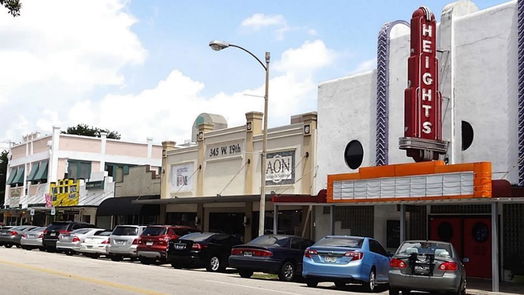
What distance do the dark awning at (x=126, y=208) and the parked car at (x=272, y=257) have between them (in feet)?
59.8

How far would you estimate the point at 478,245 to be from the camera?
73.4 ft

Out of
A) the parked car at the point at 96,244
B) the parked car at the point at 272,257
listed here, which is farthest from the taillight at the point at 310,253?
the parked car at the point at 96,244

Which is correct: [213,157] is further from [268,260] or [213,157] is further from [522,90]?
[522,90]

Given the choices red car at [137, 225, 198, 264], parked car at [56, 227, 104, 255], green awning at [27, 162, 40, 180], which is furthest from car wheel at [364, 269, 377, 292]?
green awning at [27, 162, 40, 180]

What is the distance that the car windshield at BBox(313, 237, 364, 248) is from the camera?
18172 mm

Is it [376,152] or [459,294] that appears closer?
[459,294]

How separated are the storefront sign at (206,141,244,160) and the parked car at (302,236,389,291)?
14936mm

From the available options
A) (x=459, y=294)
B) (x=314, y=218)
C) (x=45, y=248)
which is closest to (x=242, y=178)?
(x=314, y=218)

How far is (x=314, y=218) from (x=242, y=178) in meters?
5.77

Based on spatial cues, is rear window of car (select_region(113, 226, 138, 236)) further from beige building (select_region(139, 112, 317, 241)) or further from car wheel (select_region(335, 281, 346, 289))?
car wheel (select_region(335, 281, 346, 289))

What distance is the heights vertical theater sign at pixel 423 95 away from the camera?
21453mm

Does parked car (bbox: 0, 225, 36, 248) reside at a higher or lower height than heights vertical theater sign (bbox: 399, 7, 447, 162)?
lower

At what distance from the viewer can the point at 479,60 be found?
21.8 meters

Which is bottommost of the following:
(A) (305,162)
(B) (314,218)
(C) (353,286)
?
(C) (353,286)
